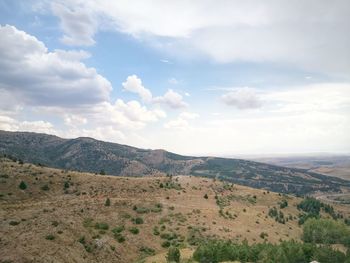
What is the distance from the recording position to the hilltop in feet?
144

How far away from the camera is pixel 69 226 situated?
4978 cm

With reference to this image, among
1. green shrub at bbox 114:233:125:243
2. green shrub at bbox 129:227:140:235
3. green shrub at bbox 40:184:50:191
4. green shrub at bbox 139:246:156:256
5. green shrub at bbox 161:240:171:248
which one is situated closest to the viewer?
green shrub at bbox 139:246:156:256

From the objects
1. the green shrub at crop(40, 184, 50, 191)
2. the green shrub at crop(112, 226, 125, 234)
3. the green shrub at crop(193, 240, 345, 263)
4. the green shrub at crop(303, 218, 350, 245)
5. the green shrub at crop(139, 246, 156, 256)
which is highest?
the green shrub at crop(40, 184, 50, 191)

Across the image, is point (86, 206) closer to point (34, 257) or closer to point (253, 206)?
point (34, 257)

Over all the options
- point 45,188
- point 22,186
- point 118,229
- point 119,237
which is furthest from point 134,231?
point 22,186

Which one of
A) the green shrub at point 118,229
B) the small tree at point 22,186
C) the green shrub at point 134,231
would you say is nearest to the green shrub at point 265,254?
the green shrub at point 134,231

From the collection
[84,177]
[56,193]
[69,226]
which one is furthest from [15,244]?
[84,177]

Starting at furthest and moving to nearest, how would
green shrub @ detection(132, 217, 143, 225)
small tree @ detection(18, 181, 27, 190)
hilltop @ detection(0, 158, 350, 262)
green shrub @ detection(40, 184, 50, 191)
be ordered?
green shrub @ detection(40, 184, 50, 191), small tree @ detection(18, 181, 27, 190), green shrub @ detection(132, 217, 143, 225), hilltop @ detection(0, 158, 350, 262)

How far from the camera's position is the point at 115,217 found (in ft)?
211

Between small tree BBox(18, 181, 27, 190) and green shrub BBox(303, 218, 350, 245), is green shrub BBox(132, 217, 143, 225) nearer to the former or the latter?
small tree BBox(18, 181, 27, 190)

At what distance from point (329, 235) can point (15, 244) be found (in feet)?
240

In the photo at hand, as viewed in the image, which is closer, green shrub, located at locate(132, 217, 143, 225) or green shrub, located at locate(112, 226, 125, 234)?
green shrub, located at locate(112, 226, 125, 234)

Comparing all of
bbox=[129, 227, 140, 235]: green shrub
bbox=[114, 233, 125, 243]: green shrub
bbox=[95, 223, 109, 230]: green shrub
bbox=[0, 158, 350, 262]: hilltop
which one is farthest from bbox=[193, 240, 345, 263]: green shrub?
bbox=[95, 223, 109, 230]: green shrub

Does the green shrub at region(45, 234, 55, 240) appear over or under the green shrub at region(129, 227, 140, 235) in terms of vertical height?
over
